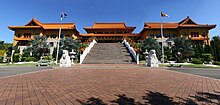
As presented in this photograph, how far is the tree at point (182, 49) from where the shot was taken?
2716 centimetres

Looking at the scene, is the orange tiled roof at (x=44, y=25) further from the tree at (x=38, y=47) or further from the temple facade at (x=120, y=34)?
the tree at (x=38, y=47)

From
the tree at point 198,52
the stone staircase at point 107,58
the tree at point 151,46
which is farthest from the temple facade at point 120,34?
the stone staircase at point 107,58

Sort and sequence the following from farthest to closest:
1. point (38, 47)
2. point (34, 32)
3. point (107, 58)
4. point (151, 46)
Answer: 1. point (34, 32)
2. point (38, 47)
3. point (151, 46)
4. point (107, 58)

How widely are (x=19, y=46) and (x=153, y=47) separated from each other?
4014 centimetres

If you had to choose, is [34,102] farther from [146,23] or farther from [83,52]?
[146,23]

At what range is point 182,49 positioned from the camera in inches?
1072

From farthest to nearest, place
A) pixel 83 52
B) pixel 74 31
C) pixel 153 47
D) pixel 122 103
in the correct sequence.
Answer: pixel 74 31, pixel 153 47, pixel 83 52, pixel 122 103

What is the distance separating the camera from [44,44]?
33625 mm

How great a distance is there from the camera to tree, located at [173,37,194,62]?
27.2 meters

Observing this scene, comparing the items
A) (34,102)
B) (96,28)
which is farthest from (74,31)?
(34,102)

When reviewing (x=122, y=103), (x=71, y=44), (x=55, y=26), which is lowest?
(x=122, y=103)

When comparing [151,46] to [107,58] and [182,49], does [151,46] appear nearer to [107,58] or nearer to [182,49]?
[182,49]

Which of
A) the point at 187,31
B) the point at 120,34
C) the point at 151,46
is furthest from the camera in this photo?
the point at 120,34

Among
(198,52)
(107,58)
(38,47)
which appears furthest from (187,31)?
(38,47)
